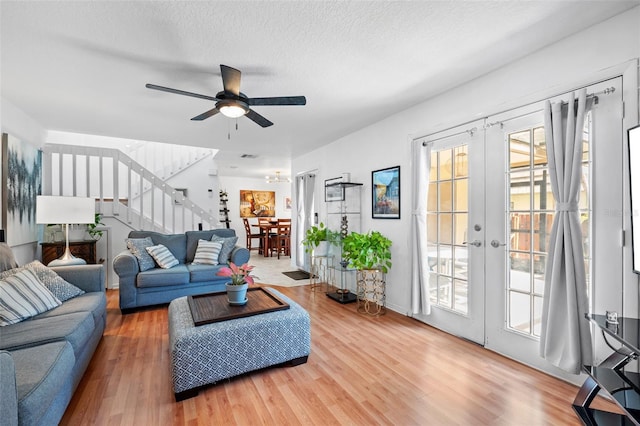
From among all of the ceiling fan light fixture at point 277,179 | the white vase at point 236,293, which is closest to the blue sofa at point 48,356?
the white vase at point 236,293

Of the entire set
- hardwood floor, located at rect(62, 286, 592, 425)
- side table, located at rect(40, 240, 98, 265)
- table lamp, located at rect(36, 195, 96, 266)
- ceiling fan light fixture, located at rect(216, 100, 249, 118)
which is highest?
ceiling fan light fixture, located at rect(216, 100, 249, 118)

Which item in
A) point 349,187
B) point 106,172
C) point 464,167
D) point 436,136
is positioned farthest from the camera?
point 106,172

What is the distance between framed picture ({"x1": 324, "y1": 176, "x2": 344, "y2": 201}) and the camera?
177 inches

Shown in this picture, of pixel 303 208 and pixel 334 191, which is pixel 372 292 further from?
pixel 303 208

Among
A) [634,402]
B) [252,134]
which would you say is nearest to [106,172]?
[252,134]

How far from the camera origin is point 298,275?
18.2ft

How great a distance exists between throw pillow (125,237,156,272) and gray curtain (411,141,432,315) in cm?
330

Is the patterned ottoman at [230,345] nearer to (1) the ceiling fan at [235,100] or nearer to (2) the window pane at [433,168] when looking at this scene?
(1) the ceiling fan at [235,100]

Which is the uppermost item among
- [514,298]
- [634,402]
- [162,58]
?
[162,58]

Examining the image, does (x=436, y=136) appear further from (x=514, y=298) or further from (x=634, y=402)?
(x=634, y=402)

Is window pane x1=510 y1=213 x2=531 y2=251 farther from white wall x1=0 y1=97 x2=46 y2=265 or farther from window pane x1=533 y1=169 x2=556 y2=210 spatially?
white wall x1=0 y1=97 x2=46 y2=265

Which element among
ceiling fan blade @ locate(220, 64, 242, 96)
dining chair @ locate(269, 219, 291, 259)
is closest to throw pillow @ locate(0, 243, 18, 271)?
ceiling fan blade @ locate(220, 64, 242, 96)

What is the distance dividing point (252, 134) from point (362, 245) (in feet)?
8.14

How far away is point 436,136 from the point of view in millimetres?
3002
